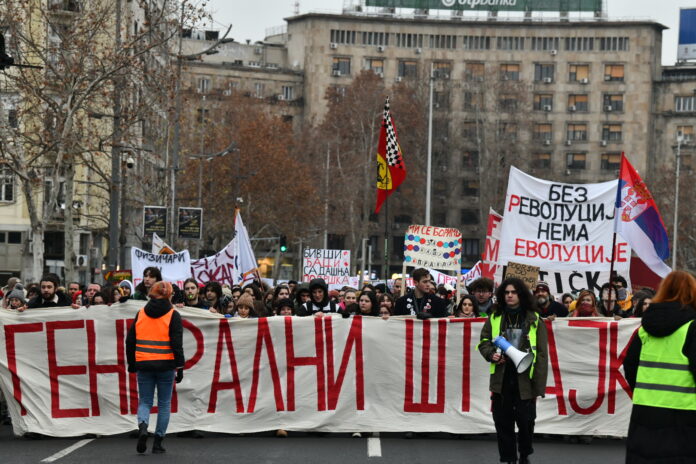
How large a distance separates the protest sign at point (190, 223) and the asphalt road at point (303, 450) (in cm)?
2927

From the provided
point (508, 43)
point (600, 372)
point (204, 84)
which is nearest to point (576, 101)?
point (508, 43)

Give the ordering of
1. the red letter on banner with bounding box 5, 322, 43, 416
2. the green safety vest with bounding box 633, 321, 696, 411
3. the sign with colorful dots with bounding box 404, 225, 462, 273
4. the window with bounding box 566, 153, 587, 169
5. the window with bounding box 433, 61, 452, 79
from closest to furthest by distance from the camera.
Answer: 1. the green safety vest with bounding box 633, 321, 696, 411
2. the red letter on banner with bounding box 5, 322, 43, 416
3. the sign with colorful dots with bounding box 404, 225, 462, 273
4. the window with bounding box 433, 61, 452, 79
5. the window with bounding box 566, 153, 587, 169

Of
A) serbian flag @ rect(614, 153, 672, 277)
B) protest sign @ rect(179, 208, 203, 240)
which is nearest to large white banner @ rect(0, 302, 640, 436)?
serbian flag @ rect(614, 153, 672, 277)

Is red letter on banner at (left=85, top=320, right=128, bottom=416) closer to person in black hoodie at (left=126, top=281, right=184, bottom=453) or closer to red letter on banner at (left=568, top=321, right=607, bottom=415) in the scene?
person in black hoodie at (left=126, top=281, right=184, bottom=453)

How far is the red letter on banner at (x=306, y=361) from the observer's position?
14.6 metres

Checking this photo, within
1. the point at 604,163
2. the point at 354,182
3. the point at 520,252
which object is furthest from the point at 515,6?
the point at 520,252

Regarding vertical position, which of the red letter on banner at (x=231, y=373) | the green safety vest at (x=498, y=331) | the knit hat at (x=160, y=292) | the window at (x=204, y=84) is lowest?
the red letter on banner at (x=231, y=373)

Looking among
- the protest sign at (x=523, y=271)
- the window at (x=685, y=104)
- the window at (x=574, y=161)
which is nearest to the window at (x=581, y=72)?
the window at (x=574, y=161)

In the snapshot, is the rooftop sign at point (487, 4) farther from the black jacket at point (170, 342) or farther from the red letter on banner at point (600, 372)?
the black jacket at point (170, 342)

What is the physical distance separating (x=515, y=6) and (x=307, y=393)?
94.1 meters

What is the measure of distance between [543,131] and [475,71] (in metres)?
7.00

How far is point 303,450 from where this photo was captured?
13.4 m

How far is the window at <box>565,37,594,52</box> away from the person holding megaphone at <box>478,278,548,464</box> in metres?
98.4

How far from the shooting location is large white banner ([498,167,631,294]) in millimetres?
20155
